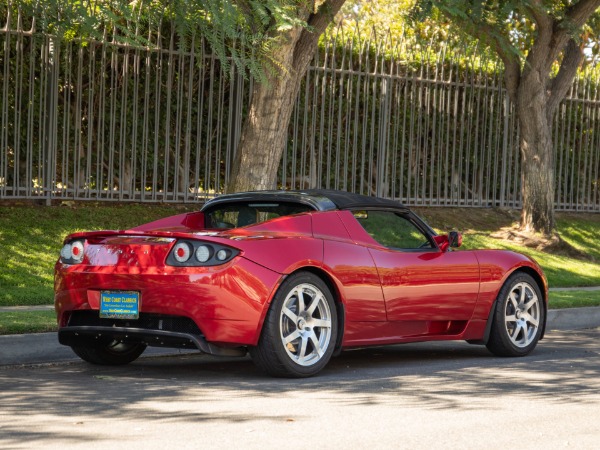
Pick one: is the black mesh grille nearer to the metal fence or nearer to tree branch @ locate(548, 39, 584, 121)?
the metal fence

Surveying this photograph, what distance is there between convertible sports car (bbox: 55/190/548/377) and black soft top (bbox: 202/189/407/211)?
0.01 meters

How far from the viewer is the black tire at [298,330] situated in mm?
7609

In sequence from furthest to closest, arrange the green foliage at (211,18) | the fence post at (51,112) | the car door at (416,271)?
the fence post at (51,112), the green foliage at (211,18), the car door at (416,271)

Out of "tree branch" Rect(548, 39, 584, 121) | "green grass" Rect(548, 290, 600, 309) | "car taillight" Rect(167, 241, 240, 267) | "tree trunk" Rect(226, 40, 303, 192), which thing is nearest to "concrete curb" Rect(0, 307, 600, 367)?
"car taillight" Rect(167, 241, 240, 267)

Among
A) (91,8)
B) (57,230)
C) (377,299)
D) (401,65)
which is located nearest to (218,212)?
(377,299)

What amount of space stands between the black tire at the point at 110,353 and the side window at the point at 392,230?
79.0 inches

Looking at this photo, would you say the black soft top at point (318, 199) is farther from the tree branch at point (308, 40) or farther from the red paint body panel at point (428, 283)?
the tree branch at point (308, 40)

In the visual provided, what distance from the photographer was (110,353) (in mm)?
8562

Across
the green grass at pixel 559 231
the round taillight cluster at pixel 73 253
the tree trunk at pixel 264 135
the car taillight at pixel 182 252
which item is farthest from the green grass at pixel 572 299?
the round taillight cluster at pixel 73 253

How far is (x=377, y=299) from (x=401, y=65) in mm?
11063

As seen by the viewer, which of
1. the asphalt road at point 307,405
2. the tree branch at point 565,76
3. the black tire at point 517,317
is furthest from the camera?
the tree branch at point 565,76

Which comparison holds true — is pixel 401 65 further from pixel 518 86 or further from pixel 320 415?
pixel 320 415

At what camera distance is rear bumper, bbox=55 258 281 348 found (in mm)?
7445

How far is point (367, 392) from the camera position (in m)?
7.27
